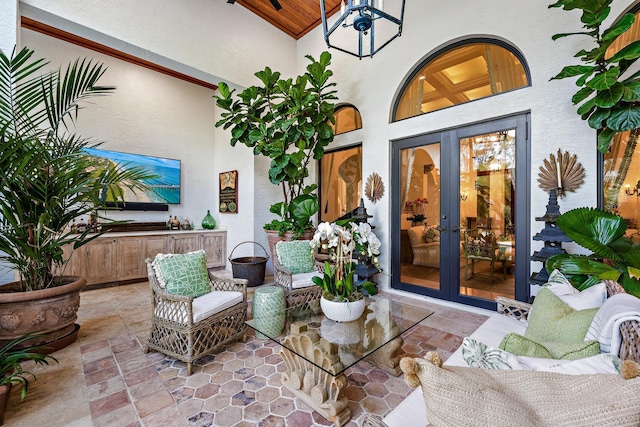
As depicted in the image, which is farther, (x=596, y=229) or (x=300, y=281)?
(x=300, y=281)

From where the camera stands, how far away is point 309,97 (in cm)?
405

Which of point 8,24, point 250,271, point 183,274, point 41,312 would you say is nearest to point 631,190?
point 183,274

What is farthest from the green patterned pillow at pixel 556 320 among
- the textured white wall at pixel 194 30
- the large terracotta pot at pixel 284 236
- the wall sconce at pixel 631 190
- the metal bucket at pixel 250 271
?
the textured white wall at pixel 194 30

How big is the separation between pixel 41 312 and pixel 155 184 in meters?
3.53

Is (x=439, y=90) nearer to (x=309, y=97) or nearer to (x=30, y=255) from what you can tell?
(x=309, y=97)

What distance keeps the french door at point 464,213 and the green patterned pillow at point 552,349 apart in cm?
229

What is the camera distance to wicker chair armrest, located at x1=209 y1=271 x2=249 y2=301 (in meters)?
2.59

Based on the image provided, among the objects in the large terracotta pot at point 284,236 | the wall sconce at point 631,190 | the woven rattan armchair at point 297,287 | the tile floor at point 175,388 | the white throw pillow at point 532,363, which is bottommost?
the tile floor at point 175,388

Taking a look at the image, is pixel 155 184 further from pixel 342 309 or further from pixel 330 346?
pixel 330 346

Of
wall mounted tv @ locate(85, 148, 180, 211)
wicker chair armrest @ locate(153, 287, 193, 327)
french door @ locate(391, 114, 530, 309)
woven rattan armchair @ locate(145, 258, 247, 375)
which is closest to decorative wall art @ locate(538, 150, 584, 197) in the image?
french door @ locate(391, 114, 530, 309)

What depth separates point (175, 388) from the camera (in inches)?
73.9

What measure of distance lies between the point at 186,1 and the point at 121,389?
4.64 meters

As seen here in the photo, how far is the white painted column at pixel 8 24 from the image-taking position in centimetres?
248

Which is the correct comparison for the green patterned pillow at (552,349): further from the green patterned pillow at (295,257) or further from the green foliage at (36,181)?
the green foliage at (36,181)
